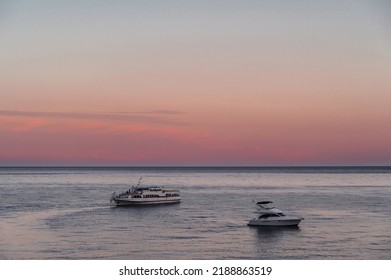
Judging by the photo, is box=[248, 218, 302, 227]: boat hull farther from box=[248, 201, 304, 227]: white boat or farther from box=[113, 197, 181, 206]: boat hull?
box=[113, 197, 181, 206]: boat hull

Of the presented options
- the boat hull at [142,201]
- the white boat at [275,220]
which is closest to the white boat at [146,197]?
the boat hull at [142,201]

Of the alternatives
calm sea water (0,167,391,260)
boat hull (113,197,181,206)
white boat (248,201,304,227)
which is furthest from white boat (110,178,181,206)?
white boat (248,201,304,227)

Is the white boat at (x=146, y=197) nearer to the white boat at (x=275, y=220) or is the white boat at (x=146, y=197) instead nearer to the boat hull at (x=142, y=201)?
the boat hull at (x=142, y=201)

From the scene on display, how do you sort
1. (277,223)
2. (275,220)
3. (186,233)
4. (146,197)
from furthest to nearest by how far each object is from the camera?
(146,197) < (275,220) < (277,223) < (186,233)

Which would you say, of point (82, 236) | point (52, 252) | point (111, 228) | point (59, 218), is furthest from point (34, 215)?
point (52, 252)

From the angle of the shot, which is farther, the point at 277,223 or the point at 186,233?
the point at 277,223

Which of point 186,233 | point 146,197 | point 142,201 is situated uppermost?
point 146,197

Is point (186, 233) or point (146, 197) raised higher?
point (146, 197)

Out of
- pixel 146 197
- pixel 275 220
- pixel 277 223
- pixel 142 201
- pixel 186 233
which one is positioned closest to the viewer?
pixel 186 233

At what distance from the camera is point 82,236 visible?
32625 mm

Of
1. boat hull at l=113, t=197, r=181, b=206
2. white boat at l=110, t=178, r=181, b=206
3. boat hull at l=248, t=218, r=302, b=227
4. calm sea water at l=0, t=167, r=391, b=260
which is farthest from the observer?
white boat at l=110, t=178, r=181, b=206

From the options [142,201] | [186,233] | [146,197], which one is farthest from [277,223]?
[146,197]

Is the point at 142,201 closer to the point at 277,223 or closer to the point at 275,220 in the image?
the point at 275,220
